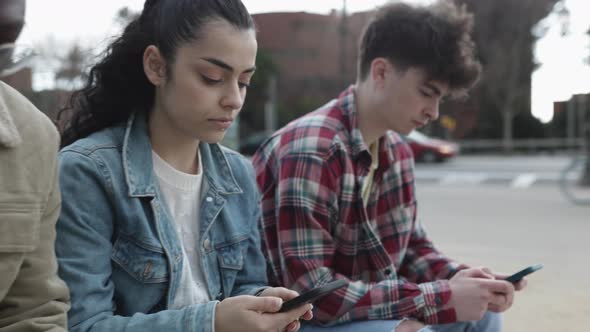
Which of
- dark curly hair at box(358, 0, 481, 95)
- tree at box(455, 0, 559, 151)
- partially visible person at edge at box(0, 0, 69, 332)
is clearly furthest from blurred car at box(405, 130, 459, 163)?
partially visible person at edge at box(0, 0, 69, 332)

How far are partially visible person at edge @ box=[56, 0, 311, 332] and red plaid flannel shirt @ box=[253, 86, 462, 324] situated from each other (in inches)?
10.2

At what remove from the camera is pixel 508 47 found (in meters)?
27.1

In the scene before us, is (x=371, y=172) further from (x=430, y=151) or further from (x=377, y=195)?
(x=430, y=151)

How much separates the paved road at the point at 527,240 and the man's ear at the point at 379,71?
76.0 inches

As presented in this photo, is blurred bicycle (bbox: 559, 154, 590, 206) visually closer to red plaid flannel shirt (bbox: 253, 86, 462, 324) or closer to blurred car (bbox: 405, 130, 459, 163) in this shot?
red plaid flannel shirt (bbox: 253, 86, 462, 324)

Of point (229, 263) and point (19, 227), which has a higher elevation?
point (19, 227)

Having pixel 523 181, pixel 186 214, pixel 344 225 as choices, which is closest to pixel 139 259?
pixel 186 214

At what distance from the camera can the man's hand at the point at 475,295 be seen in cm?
191

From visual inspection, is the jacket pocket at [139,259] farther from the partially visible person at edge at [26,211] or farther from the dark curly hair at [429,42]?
the dark curly hair at [429,42]

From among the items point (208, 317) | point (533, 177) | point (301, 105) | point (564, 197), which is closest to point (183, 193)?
point (208, 317)

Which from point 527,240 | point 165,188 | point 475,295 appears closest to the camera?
point 165,188

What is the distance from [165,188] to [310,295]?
1.49 feet

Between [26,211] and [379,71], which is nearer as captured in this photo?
[26,211]

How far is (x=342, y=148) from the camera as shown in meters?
2.05
